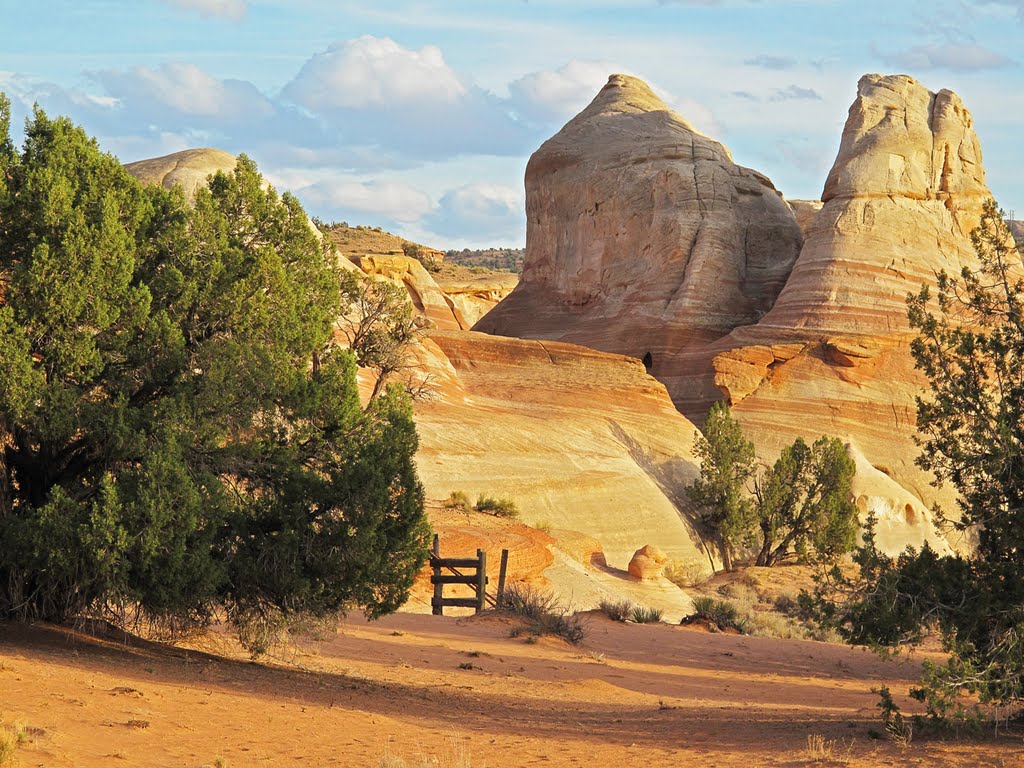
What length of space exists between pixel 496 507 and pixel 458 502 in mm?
1311

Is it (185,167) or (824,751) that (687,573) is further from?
(824,751)

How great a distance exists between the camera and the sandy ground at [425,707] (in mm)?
10195

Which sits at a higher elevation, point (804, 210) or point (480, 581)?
point (804, 210)

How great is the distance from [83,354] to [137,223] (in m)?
2.05

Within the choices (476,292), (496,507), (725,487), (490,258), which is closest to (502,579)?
(496,507)

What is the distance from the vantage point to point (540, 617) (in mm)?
21328

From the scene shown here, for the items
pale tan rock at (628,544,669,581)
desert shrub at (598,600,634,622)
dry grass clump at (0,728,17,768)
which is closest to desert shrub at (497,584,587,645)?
desert shrub at (598,600,634,622)

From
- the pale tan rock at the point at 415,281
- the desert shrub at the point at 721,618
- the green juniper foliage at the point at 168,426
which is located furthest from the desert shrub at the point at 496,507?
the pale tan rock at the point at 415,281

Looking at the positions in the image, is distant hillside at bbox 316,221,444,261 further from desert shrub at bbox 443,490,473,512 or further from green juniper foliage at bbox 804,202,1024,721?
green juniper foliage at bbox 804,202,1024,721

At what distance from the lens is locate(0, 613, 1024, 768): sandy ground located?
33.4 feet

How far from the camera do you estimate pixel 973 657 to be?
11.2m

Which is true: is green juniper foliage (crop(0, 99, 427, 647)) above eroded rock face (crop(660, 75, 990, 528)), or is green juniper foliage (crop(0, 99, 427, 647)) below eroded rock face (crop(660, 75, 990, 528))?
below

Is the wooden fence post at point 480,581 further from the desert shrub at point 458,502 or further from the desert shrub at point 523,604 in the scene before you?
the desert shrub at point 458,502

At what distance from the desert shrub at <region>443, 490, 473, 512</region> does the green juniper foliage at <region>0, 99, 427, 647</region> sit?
1767cm
